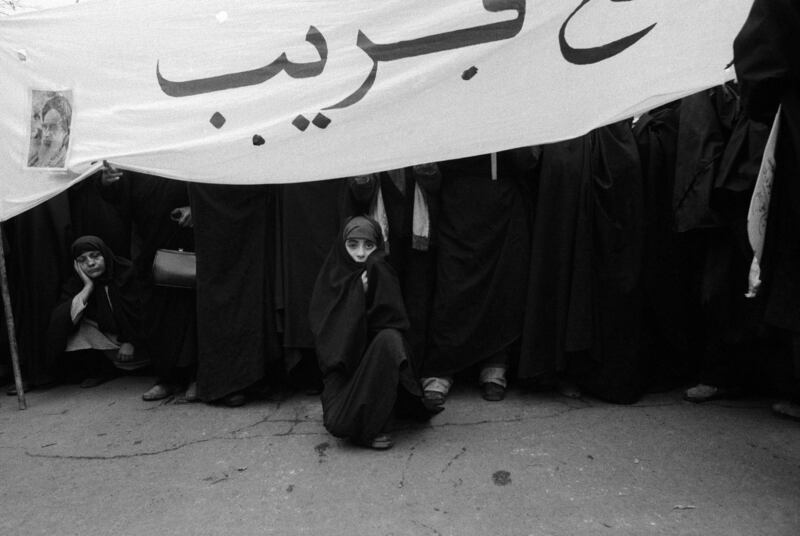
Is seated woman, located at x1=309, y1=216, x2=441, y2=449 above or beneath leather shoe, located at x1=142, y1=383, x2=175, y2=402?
above

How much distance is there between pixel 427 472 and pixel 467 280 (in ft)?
4.01

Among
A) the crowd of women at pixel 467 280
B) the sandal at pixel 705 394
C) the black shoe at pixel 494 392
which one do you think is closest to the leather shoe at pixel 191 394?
the crowd of women at pixel 467 280

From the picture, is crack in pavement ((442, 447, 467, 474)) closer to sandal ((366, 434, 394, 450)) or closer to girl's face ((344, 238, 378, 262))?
sandal ((366, 434, 394, 450))

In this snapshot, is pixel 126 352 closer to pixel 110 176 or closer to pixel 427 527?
pixel 110 176

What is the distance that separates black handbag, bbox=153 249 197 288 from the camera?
3883mm

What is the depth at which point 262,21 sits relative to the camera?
11.6ft

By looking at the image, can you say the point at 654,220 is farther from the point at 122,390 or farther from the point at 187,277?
the point at 122,390

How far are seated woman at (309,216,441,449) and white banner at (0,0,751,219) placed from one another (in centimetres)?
46

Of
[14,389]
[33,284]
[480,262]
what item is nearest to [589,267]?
[480,262]

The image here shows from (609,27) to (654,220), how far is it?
116 centimetres

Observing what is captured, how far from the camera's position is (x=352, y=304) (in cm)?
320

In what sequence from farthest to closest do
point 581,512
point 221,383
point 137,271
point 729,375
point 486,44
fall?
point 137,271 → point 221,383 → point 729,375 → point 486,44 → point 581,512

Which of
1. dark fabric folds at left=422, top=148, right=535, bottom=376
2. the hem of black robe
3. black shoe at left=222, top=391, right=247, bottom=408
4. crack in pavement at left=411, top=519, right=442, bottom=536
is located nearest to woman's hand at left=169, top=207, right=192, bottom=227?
black shoe at left=222, top=391, right=247, bottom=408

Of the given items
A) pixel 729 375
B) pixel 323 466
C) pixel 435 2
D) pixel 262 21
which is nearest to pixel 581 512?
pixel 323 466
